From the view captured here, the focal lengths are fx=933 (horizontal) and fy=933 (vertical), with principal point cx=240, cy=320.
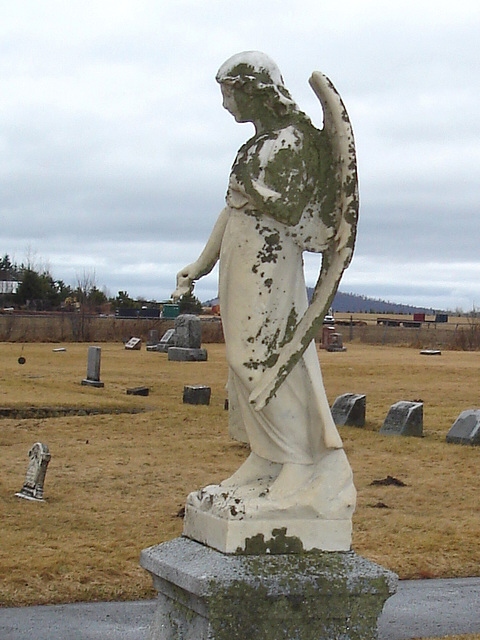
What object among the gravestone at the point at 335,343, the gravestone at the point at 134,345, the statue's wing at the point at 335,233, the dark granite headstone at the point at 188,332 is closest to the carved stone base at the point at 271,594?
the statue's wing at the point at 335,233

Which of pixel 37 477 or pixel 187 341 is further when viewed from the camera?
pixel 187 341

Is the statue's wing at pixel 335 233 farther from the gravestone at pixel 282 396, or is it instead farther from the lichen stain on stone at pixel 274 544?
the lichen stain on stone at pixel 274 544

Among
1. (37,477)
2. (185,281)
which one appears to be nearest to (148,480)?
(37,477)

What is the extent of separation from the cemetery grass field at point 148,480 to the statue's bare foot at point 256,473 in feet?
10.4

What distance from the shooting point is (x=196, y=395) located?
21.2 meters

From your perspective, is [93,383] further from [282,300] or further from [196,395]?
[282,300]

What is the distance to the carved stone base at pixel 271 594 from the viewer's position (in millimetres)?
4289

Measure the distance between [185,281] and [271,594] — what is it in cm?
170

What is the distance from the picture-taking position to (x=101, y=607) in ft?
23.6

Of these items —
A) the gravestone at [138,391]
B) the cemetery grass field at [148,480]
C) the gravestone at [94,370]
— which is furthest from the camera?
the gravestone at [94,370]

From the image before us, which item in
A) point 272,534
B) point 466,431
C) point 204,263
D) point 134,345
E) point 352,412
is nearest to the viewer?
point 272,534

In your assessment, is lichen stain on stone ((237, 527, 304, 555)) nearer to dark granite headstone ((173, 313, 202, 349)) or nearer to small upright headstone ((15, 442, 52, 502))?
small upright headstone ((15, 442, 52, 502))

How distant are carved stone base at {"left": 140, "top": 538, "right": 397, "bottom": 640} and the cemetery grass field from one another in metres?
3.17

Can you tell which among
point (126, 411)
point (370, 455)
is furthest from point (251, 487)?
point (126, 411)
